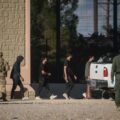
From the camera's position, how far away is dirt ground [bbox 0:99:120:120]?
19.0 metres

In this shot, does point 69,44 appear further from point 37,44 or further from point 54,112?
point 54,112

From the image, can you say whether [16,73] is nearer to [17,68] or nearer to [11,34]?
[17,68]

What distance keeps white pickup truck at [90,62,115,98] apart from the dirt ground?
1.84ft

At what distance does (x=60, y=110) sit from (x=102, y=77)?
14.0 feet

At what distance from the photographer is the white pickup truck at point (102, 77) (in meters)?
24.7

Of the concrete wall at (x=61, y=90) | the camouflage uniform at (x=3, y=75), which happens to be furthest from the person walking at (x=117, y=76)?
the concrete wall at (x=61, y=90)

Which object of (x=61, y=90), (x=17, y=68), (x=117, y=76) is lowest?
(x=61, y=90)

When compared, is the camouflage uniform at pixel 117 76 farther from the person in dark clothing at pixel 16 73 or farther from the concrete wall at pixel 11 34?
the concrete wall at pixel 11 34

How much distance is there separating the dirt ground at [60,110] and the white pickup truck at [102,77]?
559 mm

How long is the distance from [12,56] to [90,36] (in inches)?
302

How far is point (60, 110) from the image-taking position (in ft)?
69.3

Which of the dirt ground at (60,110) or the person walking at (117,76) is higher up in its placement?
the person walking at (117,76)

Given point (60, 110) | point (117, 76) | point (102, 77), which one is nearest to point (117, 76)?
point (117, 76)

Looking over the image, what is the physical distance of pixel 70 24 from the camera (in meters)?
33.1
